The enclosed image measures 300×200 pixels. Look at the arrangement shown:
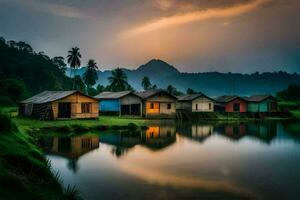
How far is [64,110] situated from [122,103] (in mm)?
14505

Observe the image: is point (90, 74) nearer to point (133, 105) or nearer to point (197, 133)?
point (133, 105)

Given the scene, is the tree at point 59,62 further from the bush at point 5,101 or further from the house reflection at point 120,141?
the house reflection at point 120,141

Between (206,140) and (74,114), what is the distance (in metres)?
19.4

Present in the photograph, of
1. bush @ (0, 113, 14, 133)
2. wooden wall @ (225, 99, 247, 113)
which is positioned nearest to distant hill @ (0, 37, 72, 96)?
wooden wall @ (225, 99, 247, 113)

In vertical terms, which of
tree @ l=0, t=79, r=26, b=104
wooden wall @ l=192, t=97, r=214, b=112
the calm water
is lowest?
the calm water

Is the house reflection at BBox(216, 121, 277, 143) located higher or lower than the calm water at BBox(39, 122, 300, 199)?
higher

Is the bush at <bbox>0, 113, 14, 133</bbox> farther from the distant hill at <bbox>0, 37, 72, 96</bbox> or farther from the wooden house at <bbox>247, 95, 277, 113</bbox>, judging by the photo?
the distant hill at <bbox>0, 37, 72, 96</bbox>

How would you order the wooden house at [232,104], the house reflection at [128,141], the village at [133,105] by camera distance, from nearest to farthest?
1. the house reflection at [128,141]
2. the village at [133,105]
3. the wooden house at [232,104]

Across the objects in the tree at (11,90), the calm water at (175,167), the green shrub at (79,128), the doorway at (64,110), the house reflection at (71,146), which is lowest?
the calm water at (175,167)

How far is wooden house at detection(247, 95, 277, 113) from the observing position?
7050cm

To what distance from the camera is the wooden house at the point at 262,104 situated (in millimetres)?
70500

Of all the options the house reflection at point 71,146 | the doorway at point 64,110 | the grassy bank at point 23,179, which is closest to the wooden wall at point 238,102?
the doorway at point 64,110

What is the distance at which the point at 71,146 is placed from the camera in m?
25.2

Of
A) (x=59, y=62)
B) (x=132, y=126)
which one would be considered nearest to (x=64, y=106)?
(x=132, y=126)
